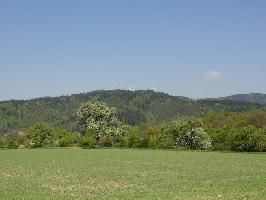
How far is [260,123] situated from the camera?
185 meters

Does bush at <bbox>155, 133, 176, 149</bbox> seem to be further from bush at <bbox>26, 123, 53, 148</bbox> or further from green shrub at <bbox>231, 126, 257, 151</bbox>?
bush at <bbox>26, 123, 53, 148</bbox>

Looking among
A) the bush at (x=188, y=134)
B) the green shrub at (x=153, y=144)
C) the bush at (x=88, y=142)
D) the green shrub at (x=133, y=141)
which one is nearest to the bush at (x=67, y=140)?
the bush at (x=88, y=142)

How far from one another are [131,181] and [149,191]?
7.33 meters

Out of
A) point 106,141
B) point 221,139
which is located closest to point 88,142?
point 106,141

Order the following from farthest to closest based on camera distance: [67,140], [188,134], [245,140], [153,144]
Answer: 1. [67,140]
2. [188,134]
3. [153,144]
4. [245,140]

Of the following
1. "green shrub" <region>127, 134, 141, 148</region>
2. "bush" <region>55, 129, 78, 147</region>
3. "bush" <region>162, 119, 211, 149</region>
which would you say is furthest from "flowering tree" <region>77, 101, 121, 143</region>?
"bush" <region>162, 119, 211, 149</region>

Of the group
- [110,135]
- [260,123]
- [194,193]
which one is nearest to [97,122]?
[110,135]

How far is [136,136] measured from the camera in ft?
410

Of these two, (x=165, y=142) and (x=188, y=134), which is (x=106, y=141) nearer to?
(x=165, y=142)

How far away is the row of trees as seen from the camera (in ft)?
340

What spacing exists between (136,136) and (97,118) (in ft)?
70.9

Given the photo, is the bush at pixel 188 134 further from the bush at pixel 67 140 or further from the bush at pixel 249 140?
the bush at pixel 67 140

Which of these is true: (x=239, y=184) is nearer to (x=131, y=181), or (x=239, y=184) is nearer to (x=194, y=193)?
(x=194, y=193)

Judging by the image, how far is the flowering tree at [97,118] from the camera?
138 metres
